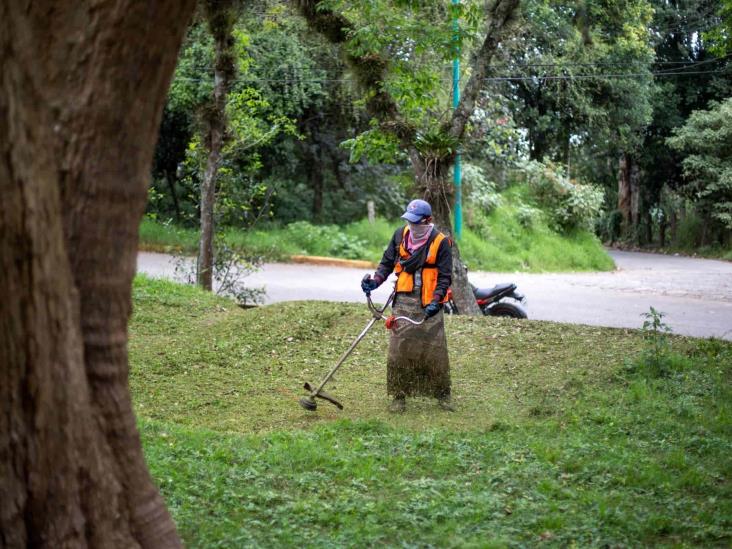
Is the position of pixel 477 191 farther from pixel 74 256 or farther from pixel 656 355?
pixel 74 256

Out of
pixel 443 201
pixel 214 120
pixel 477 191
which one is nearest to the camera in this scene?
pixel 443 201

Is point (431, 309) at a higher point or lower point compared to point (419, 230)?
lower

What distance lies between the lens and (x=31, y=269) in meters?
3.49

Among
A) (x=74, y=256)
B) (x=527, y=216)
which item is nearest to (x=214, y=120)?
(x=74, y=256)

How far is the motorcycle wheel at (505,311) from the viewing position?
13.8m

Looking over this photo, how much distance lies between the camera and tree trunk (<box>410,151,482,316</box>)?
1332 cm

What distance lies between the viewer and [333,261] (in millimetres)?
24547

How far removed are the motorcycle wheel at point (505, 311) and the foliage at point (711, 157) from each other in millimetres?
17778

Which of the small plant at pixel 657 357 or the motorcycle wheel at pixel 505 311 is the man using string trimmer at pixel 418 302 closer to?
the small plant at pixel 657 357

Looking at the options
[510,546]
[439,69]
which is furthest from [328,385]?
[439,69]

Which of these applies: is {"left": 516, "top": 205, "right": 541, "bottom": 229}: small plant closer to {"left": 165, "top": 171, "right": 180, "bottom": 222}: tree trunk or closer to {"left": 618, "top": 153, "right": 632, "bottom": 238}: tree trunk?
{"left": 165, "top": 171, "right": 180, "bottom": 222}: tree trunk

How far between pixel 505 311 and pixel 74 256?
10.4 meters

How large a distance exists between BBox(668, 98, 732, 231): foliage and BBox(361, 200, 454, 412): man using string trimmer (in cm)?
2285

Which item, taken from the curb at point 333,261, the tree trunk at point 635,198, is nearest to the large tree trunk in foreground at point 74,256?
the curb at point 333,261
